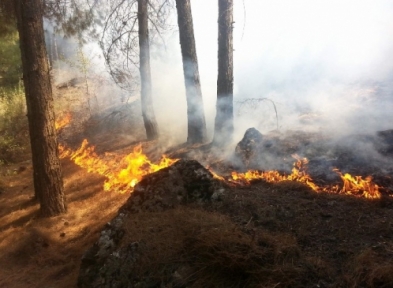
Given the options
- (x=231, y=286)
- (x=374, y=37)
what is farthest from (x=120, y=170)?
(x=374, y=37)

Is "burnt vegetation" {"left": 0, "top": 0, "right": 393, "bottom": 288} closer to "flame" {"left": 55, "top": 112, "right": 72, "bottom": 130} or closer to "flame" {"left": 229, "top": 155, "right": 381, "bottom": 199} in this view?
"flame" {"left": 229, "top": 155, "right": 381, "bottom": 199}

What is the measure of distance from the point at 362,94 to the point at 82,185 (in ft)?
31.8

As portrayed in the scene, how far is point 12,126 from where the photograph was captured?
594 inches

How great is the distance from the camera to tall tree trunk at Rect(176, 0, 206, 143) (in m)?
10.4

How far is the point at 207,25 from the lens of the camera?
1875cm

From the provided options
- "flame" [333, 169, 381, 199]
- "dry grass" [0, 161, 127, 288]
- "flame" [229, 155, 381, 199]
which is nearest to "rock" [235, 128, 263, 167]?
"flame" [229, 155, 381, 199]

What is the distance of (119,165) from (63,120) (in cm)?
823

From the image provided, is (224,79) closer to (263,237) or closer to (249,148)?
(249,148)

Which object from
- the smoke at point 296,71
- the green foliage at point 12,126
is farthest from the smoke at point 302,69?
the green foliage at point 12,126

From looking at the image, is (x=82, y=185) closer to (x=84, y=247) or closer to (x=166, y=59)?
(x=84, y=247)

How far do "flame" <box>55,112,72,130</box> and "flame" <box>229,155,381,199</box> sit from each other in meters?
11.8

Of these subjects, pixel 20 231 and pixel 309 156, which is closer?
pixel 20 231

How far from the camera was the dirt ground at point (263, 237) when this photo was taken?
3719 millimetres

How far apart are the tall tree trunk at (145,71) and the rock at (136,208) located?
7.41 metres
